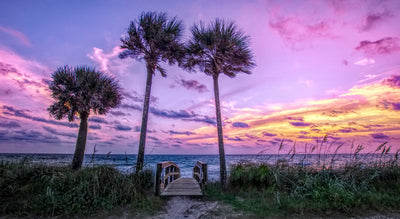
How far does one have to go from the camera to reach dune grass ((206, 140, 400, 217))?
6.36 metres

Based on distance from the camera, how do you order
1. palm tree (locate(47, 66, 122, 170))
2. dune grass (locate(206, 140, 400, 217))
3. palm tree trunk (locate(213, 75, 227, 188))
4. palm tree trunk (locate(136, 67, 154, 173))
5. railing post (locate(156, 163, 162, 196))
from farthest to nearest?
palm tree (locate(47, 66, 122, 170)) < palm tree trunk (locate(136, 67, 154, 173)) < palm tree trunk (locate(213, 75, 227, 188)) < railing post (locate(156, 163, 162, 196)) < dune grass (locate(206, 140, 400, 217))

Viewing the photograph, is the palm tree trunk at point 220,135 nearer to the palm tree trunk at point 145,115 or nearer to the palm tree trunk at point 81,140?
the palm tree trunk at point 145,115

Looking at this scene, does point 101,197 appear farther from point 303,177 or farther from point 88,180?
point 303,177

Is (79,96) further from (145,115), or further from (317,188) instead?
(317,188)

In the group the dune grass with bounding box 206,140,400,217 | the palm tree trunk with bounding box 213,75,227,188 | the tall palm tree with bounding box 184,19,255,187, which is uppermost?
the tall palm tree with bounding box 184,19,255,187

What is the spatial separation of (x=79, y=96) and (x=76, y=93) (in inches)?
14.2

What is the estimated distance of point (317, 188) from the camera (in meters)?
7.32

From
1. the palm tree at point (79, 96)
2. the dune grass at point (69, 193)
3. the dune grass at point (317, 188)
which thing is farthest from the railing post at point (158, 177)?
the palm tree at point (79, 96)

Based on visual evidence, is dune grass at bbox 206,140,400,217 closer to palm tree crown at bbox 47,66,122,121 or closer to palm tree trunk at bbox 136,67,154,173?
Answer: palm tree trunk at bbox 136,67,154,173

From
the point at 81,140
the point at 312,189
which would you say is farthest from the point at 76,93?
the point at 312,189

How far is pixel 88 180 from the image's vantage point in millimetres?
7414

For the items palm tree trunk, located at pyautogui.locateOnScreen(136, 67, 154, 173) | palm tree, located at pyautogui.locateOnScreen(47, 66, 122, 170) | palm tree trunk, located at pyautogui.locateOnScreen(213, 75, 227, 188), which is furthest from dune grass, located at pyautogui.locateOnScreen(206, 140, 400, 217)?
palm tree, located at pyautogui.locateOnScreen(47, 66, 122, 170)

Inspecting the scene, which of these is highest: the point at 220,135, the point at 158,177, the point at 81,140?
the point at 81,140

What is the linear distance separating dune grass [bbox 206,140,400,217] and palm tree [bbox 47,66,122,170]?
1016 centimetres
